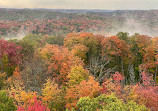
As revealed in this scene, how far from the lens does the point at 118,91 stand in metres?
23.3

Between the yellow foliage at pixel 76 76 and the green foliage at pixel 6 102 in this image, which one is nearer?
the green foliage at pixel 6 102

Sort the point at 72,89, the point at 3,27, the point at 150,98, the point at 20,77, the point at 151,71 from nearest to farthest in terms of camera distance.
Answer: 1. the point at 150,98
2. the point at 72,89
3. the point at 20,77
4. the point at 151,71
5. the point at 3,27

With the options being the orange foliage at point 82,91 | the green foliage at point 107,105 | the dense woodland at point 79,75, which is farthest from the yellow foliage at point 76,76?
the green foliage at point 107,105

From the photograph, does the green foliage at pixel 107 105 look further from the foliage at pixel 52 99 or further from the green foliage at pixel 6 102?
the green foliage at pixel 6 102

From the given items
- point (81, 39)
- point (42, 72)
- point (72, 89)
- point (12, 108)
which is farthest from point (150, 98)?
point (81, 39)

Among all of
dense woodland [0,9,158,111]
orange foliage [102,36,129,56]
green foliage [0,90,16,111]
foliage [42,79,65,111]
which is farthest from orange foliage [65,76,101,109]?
orange foliage [102,36,129,56]

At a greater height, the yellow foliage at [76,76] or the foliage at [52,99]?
the yellow foliage at [76,76]

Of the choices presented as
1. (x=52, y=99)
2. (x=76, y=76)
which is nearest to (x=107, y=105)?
(x=52, y=99)

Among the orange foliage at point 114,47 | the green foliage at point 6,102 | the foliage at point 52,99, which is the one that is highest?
the orange foliage at point 114,47

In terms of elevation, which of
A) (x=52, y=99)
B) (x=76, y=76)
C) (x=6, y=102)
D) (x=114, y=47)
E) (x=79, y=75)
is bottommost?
(x=52, y=99)

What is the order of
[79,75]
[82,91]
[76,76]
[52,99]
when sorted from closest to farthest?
1. [82,91]
2. [52,99]
3. [76,76]
4. [79,75]

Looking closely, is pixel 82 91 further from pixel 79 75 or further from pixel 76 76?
pixel 79 75

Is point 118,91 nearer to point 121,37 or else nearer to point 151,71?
point 151,71

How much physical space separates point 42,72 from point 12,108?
42.0 ft
